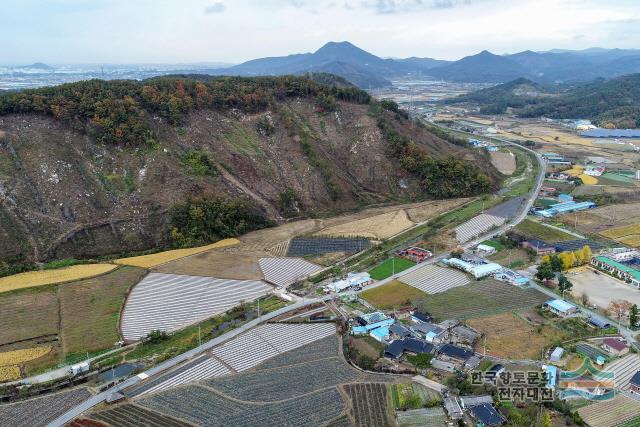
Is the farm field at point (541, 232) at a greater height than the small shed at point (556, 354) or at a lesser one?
greater

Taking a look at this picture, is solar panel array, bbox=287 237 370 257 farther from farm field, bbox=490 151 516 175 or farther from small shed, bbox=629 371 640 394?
farm field, bbox=490 151 516 175

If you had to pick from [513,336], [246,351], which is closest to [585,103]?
[513,336]

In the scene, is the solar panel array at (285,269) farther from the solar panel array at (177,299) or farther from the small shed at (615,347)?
the small shed at (615,347)

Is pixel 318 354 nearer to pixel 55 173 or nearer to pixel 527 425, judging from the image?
pixel 527 425

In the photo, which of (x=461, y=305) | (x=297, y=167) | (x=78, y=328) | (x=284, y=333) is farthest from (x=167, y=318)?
(x=297, y=167)

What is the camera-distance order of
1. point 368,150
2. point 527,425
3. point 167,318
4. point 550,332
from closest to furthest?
point 527,425
point 550,332
point 167,318
point 368,150

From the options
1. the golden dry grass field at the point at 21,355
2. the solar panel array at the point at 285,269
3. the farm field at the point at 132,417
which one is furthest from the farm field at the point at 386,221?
the farm field at the point at 132,417
